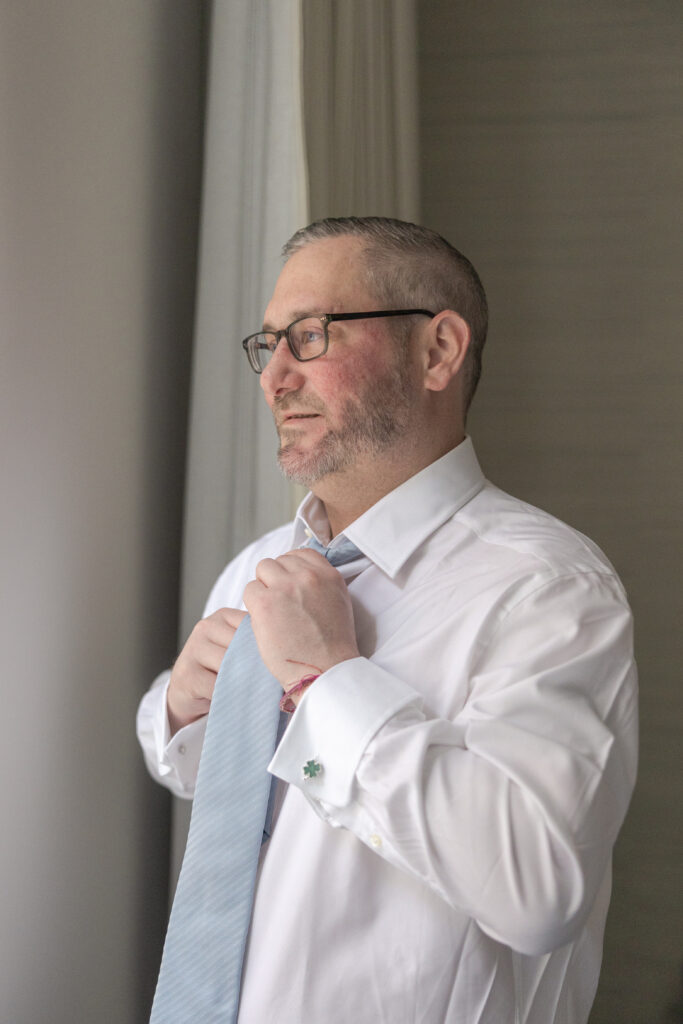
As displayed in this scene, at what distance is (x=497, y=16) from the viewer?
2.33 m

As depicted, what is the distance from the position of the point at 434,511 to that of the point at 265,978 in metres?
0.58

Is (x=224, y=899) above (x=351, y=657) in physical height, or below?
below

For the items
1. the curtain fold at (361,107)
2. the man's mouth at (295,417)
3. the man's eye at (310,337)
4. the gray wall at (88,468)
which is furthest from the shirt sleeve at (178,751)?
the curtain fold at (361,107)

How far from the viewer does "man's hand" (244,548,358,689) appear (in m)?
0.99

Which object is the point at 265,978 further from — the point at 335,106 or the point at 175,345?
the point at 335,106

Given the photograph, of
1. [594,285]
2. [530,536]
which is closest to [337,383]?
[530,536]

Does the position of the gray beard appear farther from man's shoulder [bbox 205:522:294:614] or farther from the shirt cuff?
the shirt cuff

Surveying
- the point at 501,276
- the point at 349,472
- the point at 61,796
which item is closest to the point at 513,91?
the point at 501,276

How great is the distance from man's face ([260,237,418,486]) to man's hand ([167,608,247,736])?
0.22 meters

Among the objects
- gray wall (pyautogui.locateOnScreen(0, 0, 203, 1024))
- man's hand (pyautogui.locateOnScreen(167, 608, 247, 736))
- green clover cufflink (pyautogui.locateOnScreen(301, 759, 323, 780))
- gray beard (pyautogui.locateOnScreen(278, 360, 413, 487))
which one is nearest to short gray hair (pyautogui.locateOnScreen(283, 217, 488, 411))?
gray beard (pyautogui.locateOnScreen(278, 360, 413, 487))

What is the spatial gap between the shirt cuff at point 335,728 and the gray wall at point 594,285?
1439mm

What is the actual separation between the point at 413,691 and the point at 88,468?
2.38 feet

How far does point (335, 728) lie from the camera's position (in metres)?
0.91

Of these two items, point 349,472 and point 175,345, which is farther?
point 175,345
